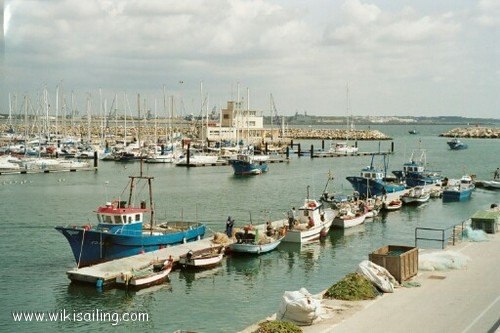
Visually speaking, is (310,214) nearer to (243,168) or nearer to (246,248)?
(246,248)

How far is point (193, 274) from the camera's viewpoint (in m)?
34.8

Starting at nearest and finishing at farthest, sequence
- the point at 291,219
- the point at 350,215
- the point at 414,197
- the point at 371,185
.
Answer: the point at 291,219
the point at 350,215
the point at 414,197
the point at 371,185

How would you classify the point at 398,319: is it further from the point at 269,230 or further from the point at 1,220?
the point at 1,220

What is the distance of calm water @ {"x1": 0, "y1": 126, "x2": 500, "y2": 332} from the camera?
93.6ft

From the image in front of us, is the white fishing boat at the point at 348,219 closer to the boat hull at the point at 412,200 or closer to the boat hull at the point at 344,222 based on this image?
the boat hull at the point at 344,222

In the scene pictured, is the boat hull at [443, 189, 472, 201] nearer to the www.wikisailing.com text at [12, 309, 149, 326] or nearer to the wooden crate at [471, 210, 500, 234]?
the wooden crate at [471, 210, 500, 234]

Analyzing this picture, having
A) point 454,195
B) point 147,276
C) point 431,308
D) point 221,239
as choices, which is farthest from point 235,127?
point 431,308

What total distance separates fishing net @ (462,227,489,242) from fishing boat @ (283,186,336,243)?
9.90 m

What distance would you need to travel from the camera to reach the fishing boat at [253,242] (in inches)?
1545

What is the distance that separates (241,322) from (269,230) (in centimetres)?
1595

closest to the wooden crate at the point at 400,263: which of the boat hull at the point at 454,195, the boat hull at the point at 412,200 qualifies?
the boat hull at the point at 412,200

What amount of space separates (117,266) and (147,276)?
90.0 inches

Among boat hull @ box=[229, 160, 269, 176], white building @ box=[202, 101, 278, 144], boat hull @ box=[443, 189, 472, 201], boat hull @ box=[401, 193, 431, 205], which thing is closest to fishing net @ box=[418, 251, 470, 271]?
boat hull @ box=[401, 193, 431, 205]

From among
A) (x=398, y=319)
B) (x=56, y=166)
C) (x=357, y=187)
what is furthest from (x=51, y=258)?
(x=56, y=166)
